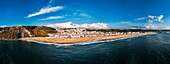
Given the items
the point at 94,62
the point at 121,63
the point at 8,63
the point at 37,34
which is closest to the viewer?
the point at 121,63

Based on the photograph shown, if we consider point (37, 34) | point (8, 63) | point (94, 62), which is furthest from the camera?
point (37, 34)

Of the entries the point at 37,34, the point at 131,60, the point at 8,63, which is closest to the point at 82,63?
the point at 131,60

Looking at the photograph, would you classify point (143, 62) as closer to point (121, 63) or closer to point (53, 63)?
point (121, 63)

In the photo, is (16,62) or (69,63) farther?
(16,62)

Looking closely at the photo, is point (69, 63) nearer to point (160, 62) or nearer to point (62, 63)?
point (62, 63)

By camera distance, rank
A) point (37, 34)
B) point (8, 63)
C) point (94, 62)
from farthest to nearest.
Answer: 1. point (37, 34)
2. point (8, 63)
3. point (94, 62)

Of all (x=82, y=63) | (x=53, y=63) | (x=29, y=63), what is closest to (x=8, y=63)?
(x=29, y=63)

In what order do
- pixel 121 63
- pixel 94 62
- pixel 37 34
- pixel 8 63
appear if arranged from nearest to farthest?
pixel 121 63
pixel 94 62
pixel 8 63
pixel 37 34

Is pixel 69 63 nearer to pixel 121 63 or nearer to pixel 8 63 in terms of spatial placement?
pixel 121 63

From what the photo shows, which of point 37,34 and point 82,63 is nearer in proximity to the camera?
point 82,63
